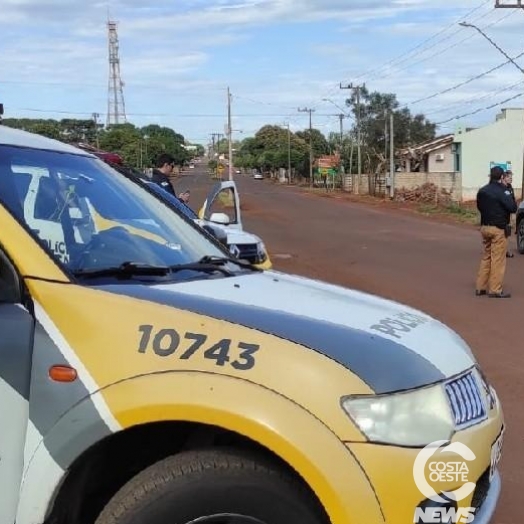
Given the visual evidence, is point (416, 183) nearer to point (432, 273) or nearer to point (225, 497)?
point (432, 273)

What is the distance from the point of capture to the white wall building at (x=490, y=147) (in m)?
63.2

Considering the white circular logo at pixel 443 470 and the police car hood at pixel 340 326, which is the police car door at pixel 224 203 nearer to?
the police car hood at pixel 340 326

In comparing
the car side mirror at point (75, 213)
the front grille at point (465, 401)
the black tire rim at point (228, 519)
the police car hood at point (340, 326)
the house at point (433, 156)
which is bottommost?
the black tire rim at point (228, 519)

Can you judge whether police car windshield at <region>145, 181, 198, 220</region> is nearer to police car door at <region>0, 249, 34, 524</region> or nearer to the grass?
police car door at <region>0, 249, 34, 524</region>

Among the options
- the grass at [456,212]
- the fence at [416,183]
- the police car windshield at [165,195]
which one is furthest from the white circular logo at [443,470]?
the fence at [416,183]

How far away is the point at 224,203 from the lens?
9703 mm

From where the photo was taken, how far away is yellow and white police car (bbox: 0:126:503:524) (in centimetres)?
261

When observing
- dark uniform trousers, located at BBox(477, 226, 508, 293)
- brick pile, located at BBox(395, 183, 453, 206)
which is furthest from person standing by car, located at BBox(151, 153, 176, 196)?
brick pile, located at BBox(395, 183, 453, 206)

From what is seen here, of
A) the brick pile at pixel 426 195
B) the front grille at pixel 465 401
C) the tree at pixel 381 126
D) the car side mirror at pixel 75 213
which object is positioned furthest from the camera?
the tree at pixel 381 126

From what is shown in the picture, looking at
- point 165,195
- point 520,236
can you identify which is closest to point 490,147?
point 520,236

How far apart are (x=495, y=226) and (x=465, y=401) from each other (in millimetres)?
9293

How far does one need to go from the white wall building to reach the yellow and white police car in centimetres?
6164

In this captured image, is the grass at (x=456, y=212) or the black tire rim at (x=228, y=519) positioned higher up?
the black tire rim at (x=228, y=519)

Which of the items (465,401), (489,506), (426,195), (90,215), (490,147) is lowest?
(426,195)
